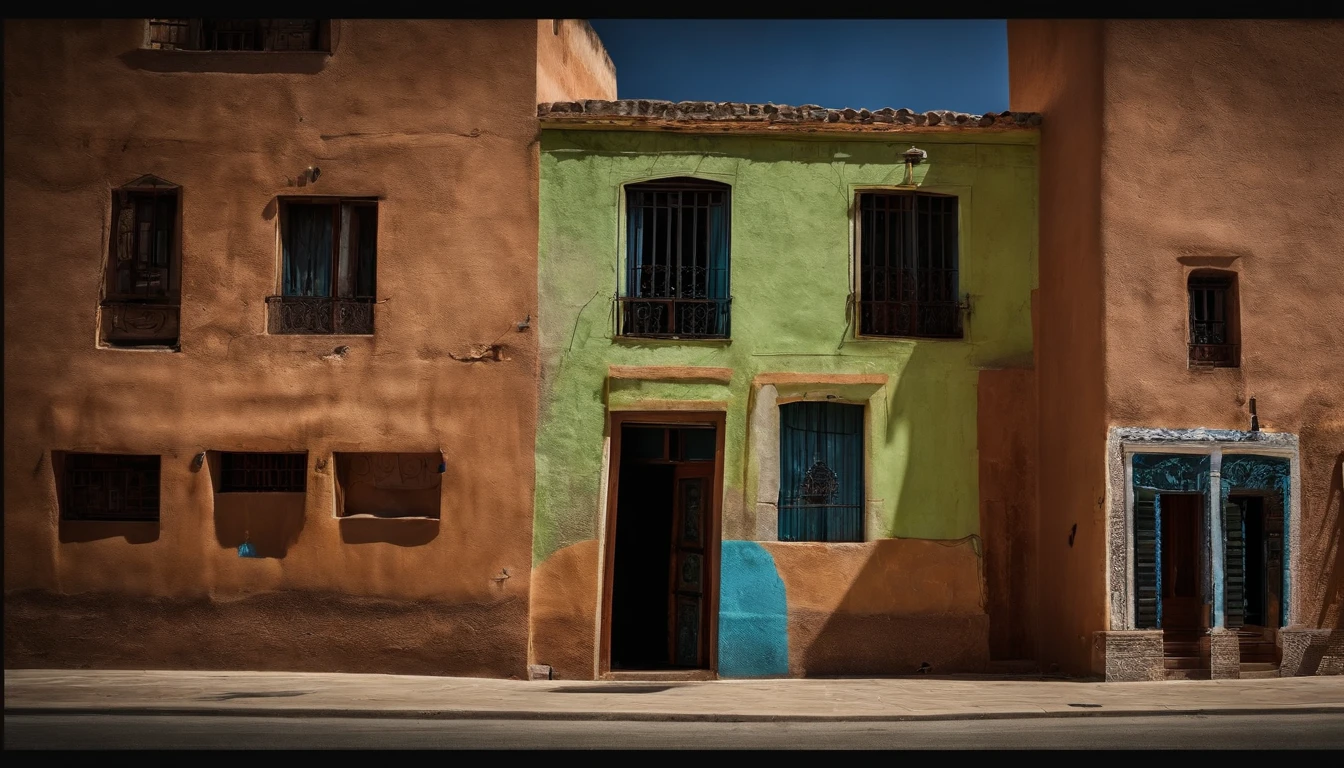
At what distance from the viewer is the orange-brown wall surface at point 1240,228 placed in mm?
A: 14625

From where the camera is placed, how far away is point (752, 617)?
15219 mm

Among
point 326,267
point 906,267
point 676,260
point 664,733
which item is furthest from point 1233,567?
point 326,267

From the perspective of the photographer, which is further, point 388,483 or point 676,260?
point 676,260

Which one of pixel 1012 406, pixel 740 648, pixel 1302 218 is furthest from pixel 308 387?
pixel 1302 218

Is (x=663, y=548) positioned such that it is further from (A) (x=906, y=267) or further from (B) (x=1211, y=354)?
(B) (x=1211, y=354)

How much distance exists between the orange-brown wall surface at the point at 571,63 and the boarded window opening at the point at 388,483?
4.35 metres

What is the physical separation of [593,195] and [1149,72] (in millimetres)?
6170

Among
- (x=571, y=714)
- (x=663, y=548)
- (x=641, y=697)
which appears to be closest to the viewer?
(x=571, y=714)

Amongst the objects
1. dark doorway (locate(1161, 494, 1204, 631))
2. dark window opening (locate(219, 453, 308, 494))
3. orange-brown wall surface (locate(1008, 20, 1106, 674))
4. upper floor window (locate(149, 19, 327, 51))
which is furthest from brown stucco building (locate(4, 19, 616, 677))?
dark doorway (locate(1161, 494, 1204, 631))

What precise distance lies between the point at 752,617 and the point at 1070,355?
4541 millimetres

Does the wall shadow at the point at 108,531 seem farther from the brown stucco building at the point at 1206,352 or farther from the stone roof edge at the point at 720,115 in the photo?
the brown stucco building at the point at 1206,352

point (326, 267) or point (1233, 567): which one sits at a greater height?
point (326, 267)

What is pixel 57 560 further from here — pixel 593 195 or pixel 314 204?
pixel 593 195

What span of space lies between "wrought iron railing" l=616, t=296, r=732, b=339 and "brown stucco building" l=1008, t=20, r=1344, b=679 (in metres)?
3.92
